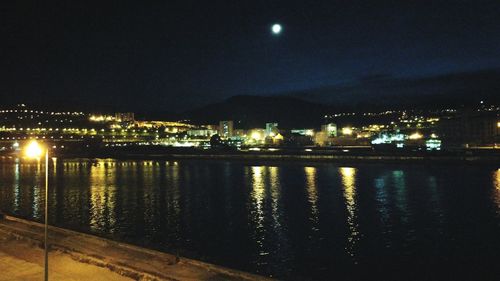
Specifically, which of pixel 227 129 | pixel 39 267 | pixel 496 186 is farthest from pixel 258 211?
pixel 227 129

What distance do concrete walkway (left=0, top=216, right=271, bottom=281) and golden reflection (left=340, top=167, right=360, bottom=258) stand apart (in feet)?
12.9

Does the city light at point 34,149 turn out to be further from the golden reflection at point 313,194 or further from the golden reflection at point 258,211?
the golden reflection at point 313,194

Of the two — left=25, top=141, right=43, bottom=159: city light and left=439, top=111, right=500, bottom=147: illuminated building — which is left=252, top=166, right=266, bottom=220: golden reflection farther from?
left=439, top=111, right=500, bottom=147: illuminated building

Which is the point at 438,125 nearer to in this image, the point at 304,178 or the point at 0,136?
the point at 304,178

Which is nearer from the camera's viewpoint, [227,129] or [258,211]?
[258,211]

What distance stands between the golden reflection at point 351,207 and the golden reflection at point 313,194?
0.90 metres

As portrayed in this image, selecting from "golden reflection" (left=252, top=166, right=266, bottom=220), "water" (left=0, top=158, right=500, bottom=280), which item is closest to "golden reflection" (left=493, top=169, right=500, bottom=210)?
"water" (left=0, top=158, right=500, bottom=280)

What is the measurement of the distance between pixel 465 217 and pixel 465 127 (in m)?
60.7

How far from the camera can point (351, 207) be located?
13492mm

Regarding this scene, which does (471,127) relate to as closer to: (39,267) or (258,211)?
(258,211)

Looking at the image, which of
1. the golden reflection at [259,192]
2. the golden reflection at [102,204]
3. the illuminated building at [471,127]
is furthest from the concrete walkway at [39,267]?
the illuminated building at [471,127]

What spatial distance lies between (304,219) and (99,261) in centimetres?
685

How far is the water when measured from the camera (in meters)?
7.85

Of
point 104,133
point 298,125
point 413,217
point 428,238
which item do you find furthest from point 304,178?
point 298,125
